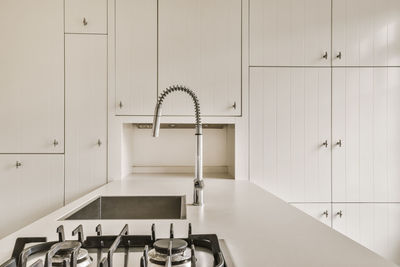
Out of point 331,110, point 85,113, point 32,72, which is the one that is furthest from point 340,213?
point 32,72

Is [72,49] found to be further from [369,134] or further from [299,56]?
[369,134]

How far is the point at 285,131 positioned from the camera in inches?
88.7

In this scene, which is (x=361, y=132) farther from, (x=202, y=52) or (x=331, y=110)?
(x=202, y=52)

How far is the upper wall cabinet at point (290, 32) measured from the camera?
2236mm

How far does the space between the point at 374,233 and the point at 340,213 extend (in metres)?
0.28

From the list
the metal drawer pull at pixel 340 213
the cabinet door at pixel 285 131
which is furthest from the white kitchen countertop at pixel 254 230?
the metal drawer pull at pixel 340 213

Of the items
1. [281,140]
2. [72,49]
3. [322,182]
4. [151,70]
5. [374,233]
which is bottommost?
[374,233]

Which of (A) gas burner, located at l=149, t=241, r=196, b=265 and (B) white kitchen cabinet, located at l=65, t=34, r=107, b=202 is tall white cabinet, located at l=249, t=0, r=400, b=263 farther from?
(A) gas burner, located at l=149, t=241, r=196, b=265

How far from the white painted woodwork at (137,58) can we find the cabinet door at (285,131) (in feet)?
2.30

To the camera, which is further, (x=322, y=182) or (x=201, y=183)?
(x=322, y=182)

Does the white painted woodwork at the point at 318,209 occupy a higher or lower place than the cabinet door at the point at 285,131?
lower

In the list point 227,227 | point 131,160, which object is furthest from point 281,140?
point 227,227

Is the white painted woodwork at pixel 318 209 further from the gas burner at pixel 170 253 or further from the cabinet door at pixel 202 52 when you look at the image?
the gas burner at pixel 170 253

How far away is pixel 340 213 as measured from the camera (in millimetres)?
2256
